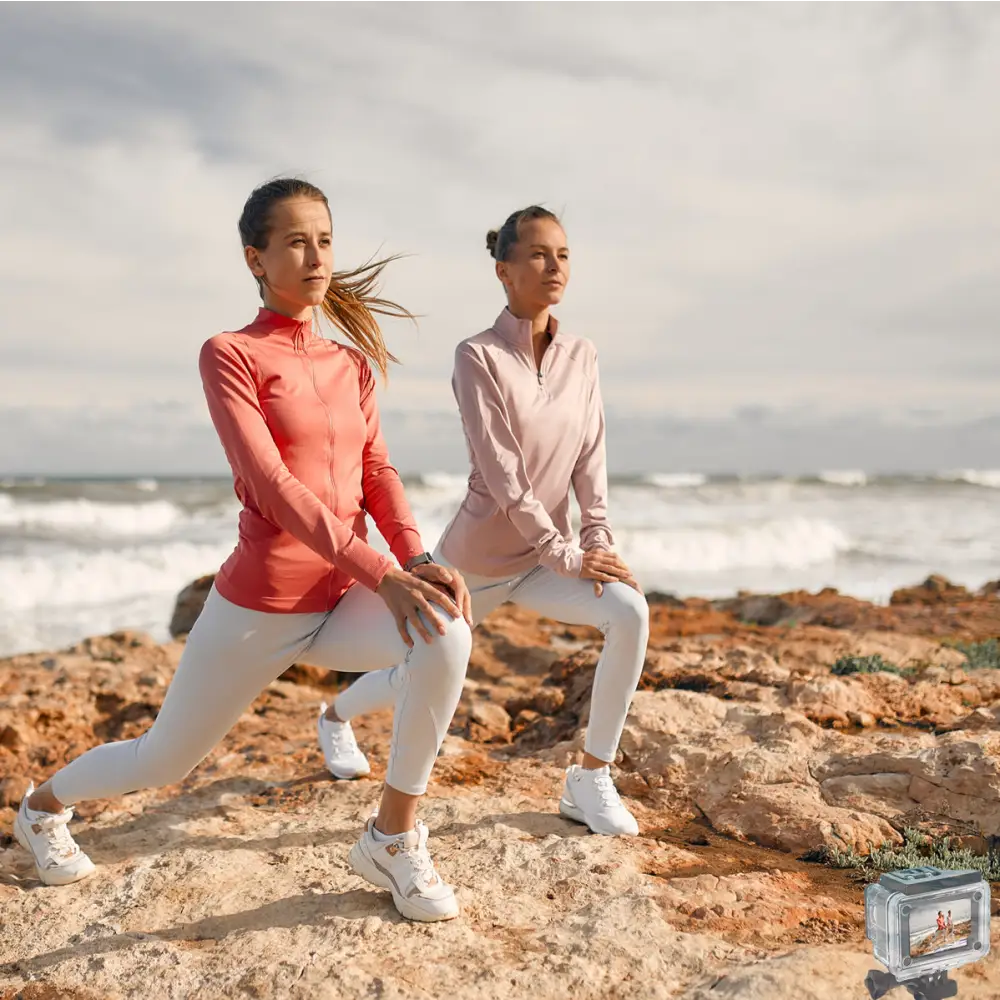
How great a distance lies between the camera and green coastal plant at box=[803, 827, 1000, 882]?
10.1 ft

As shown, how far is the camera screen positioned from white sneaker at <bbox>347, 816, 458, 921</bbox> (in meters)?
1.24

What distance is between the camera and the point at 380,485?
2.94 meters

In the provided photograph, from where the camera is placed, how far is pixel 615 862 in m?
3.03

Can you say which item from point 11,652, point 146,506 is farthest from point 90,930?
point 146,506

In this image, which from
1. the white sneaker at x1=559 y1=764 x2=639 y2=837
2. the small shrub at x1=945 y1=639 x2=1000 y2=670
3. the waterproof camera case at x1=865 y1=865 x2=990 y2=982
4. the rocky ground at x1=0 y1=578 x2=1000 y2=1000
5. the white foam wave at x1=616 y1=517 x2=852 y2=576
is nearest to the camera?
the waterproof camera case at x1=865 y1=865 x2=990 y2=982

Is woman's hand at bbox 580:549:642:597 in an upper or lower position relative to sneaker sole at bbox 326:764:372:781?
upper

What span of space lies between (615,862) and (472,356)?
1836mm

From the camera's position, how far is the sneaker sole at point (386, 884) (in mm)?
2650

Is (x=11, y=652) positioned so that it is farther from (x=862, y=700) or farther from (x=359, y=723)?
(x=862, y=700)

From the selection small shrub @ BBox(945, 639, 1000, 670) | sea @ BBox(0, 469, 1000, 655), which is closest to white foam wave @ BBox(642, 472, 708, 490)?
sea @ BBox(0, 469, 1000, 655)

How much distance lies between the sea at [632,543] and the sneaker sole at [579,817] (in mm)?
7831

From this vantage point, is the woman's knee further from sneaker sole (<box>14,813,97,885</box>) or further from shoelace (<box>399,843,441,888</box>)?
sneaker sole (<box>14,813,97,885</box>)

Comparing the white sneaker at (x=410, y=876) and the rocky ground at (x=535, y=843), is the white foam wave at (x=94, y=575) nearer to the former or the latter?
the rocky ground at (x=535, y=843)

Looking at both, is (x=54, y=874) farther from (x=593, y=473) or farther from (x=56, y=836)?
(x=593, y=473)
